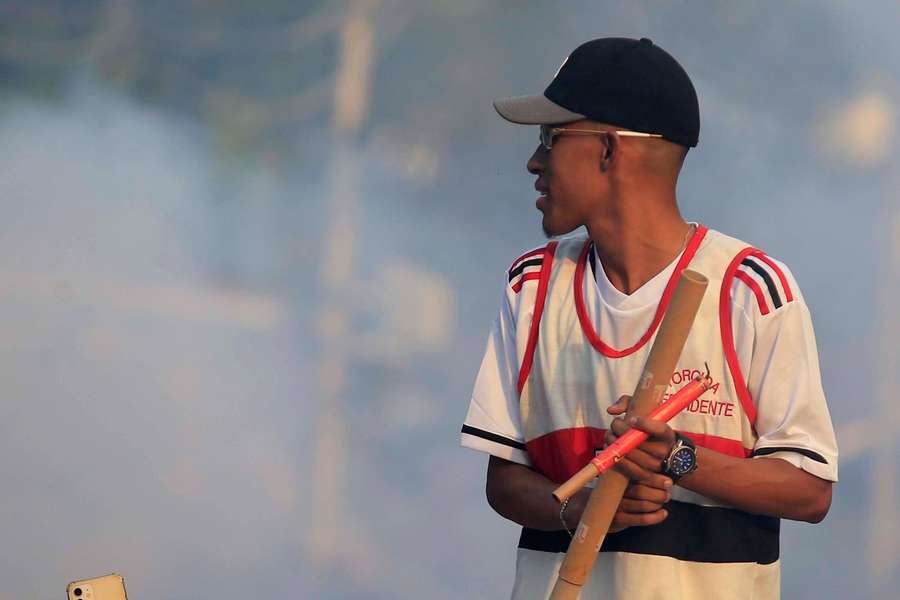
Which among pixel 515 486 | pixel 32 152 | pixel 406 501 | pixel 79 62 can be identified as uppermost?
pixel 79 62

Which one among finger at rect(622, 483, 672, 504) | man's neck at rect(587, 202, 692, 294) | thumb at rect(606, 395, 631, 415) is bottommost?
finger at rect(622, 483, 672, 504)

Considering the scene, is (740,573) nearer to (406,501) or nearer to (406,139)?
(406,501)

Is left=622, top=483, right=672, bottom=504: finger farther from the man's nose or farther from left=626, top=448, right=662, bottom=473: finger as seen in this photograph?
the man's nose

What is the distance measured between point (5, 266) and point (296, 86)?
3.34ft

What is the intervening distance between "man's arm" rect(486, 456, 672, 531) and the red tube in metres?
0.08

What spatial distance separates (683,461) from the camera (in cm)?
203

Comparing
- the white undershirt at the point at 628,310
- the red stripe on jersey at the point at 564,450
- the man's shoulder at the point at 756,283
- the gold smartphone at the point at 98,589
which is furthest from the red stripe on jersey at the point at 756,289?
the gold smartphone at the point at 98,589

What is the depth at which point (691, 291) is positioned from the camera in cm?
199

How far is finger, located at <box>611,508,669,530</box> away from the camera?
208 centimetres

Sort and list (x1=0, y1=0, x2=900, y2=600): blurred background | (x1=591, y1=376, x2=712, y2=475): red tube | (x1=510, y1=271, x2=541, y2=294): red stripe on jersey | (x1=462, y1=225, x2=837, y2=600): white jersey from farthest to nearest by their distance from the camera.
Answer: (x1=0, y1=0, x2=900, y2=600): blurred background
(x1=510, y1=271, x2=541, y2=294): red stripe on jersey
(x1=462, y1=225, x2=837, y2=600): white jersey
(x1=591, y1=376, x2=712, y2=475): red tube

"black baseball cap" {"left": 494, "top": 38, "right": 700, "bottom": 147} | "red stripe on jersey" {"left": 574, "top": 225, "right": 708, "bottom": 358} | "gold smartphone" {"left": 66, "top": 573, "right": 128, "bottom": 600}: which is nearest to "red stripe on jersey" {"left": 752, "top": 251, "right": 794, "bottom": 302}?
"red stripe on jersey" {"left": 574, "top": 225, "right": 708, "bottom": 358}

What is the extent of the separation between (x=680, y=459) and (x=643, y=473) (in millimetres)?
58

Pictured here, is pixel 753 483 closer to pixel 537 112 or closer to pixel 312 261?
pixel 537 112

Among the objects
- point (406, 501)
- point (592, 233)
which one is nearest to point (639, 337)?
point (592, 233)
